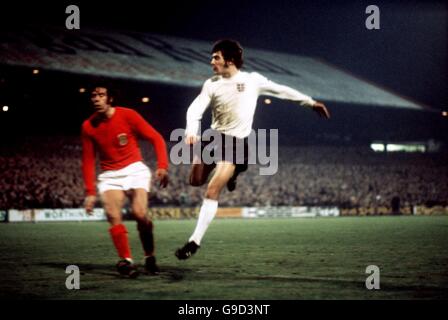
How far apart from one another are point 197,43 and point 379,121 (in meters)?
14.4

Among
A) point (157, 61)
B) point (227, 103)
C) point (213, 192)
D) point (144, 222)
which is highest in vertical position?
point (157, 61)

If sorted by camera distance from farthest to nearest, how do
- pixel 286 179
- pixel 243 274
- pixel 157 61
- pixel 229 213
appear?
pixel 286 179, pixel 229 213, pixel 157 61, pixel 243 274

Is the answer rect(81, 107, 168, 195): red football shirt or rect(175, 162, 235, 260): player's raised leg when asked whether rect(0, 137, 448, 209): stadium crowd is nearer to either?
rect(81, 107, 168, 195): red football shirt

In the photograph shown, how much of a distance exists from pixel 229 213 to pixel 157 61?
9170 mm

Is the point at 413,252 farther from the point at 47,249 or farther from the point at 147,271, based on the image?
the point at 47,249

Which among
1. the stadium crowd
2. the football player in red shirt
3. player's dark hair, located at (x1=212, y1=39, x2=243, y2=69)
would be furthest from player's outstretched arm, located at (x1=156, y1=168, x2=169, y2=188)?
the stadium crowd

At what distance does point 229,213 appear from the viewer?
119 ft

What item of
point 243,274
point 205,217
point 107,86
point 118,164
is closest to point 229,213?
point 205,217

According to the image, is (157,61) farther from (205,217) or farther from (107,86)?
(205,217)

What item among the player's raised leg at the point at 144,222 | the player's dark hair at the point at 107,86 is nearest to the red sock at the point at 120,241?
the player's raised leg at the point at 144,222

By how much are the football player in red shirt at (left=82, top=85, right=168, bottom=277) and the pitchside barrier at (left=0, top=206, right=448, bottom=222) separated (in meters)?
18.4

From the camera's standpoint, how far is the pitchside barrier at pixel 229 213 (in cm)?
3025

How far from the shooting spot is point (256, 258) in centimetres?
1023
